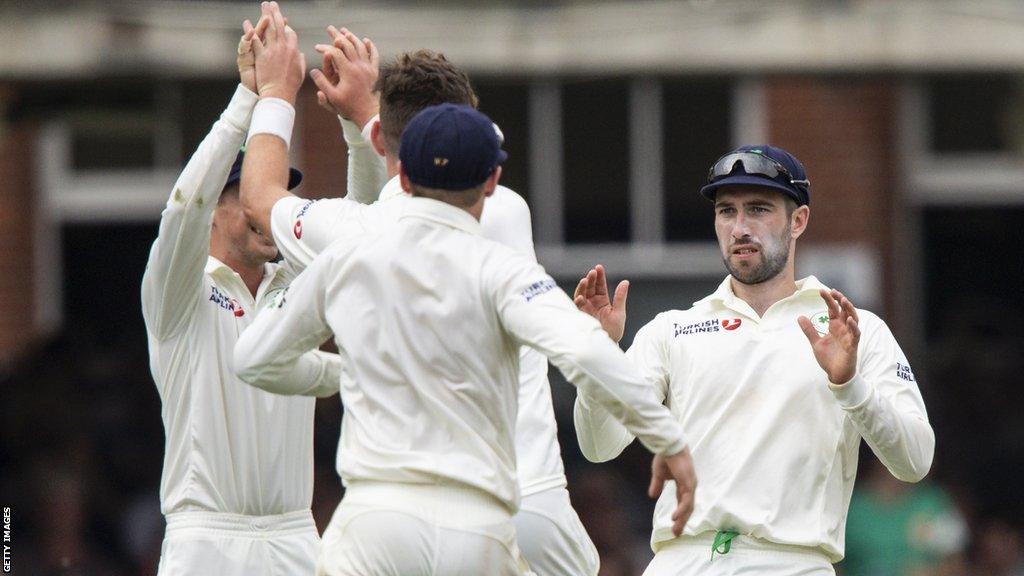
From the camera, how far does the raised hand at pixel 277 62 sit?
5289mm

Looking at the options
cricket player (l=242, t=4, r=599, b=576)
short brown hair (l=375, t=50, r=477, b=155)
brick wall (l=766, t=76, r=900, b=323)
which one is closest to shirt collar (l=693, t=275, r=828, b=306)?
cricket player (l=242, t=4, r=599, b=576)

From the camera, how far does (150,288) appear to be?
5504 mm

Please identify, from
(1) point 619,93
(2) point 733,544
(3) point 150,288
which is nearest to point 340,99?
(3) point 150,288

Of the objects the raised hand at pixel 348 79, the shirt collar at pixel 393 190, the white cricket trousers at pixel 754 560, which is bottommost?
the white cricket trousers at pixel 754 560

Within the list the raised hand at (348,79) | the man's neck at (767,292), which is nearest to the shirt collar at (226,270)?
the raised hand at (348,79)

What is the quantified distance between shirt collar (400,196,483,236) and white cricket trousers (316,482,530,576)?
2.19ft

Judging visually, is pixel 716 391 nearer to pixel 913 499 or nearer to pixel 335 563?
pixel 335 563

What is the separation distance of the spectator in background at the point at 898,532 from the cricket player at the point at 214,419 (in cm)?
499

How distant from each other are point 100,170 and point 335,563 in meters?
9.21

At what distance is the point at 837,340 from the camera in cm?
500

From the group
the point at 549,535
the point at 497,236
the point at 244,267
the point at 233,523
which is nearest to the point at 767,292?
the point at 497,236

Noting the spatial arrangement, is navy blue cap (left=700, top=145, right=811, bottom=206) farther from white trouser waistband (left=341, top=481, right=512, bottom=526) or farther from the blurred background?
the blurred background

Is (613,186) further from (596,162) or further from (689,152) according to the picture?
(689,152)

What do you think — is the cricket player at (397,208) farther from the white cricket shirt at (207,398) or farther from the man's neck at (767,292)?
the man's neck at (767,292)
